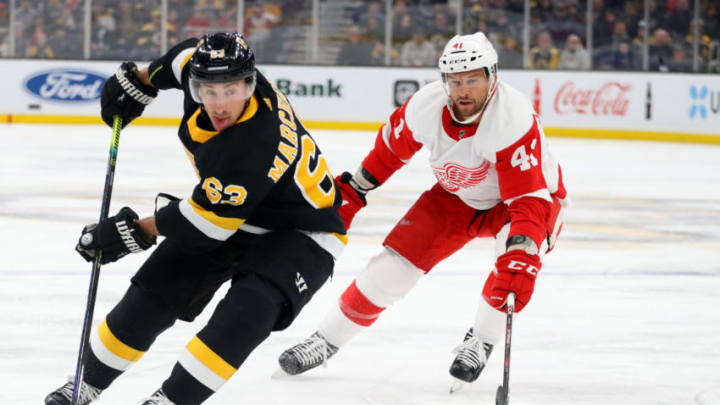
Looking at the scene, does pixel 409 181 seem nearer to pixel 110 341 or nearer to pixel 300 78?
pixel 300 78

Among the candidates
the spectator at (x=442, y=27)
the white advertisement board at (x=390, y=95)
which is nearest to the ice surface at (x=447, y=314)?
the white advertisement board at (x=390, y=95)

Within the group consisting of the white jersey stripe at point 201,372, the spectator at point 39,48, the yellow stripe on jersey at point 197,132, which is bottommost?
the white jersey stripe at point 201,372

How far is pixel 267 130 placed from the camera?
2.67 metres

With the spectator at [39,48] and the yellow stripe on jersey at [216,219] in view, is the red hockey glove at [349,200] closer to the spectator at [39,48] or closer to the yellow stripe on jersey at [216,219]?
the yellow stripe on jersey at [216,219]

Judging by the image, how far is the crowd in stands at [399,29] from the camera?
13781 mm

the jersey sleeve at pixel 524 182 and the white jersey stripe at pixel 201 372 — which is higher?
the jersey sleeve at pixel 524 182

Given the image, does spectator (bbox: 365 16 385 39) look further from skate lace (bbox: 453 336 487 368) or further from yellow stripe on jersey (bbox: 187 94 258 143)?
yellow stripe on jersey (bbox: 187 94 258 143)

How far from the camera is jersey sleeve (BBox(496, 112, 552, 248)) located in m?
3.31

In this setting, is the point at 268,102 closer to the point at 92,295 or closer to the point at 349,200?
the point at 92,295

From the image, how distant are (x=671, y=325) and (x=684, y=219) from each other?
10.4ft

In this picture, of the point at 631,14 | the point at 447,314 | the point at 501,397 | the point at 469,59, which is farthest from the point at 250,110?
the point at 631,14

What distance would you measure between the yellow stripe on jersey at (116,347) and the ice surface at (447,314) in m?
0.37

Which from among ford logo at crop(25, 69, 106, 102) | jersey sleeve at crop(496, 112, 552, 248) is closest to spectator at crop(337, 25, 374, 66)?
ford logo at crop(25, 69, 106, 102)

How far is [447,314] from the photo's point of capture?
450 centimetres
